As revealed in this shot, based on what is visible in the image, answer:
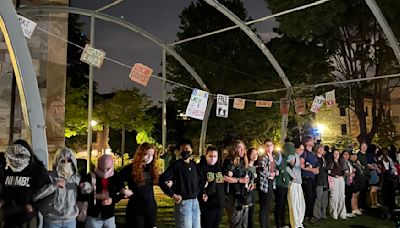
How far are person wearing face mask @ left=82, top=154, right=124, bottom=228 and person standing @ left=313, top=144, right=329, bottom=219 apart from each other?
5.47m

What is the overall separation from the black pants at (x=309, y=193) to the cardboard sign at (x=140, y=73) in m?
4.77

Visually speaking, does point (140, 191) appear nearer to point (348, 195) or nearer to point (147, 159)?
point (147, 159)

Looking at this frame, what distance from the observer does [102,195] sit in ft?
16.9

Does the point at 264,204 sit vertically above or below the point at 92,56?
below

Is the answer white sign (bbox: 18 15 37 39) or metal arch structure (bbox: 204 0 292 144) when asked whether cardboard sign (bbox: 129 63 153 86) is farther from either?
white sign (bbox: 18 15 37 39)

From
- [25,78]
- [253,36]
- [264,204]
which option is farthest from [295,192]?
[25,78]

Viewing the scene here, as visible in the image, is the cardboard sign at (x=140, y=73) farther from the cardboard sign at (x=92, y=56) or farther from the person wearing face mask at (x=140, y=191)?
the person wearing face mask at (x=140, y=191)

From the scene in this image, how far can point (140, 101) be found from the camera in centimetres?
3155

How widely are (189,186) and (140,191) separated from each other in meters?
0.75

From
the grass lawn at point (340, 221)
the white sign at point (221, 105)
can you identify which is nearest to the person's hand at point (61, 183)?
the grass lawn at point (340, 221)

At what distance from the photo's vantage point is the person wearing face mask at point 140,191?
5.56 meters

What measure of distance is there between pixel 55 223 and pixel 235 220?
9.75 feet

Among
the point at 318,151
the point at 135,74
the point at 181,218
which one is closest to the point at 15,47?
the point at 181,218

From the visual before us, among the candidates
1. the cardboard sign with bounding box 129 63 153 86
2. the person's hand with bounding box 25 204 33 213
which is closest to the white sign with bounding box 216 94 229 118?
the cardboard sign with bounding box 129 63 153 86
